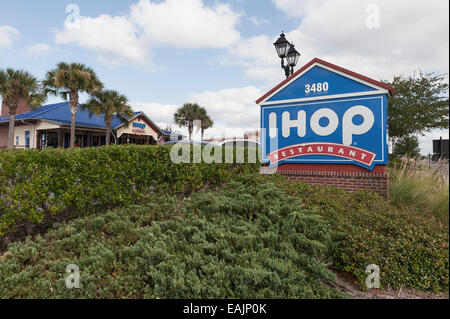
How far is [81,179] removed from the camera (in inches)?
191

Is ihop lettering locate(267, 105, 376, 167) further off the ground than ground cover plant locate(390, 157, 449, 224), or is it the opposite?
ihop lettering locate(267, 105, 376, 167)

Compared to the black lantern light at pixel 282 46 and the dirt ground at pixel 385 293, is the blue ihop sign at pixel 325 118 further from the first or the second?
the dirt ground at pixel 385 293

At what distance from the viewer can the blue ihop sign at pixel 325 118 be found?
6.43 metres

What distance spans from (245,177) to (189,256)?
343 cm

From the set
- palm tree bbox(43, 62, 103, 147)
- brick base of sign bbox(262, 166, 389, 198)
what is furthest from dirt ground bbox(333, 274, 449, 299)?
palm tree bbox(43, 62, 103, 147)

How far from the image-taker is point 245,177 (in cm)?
659

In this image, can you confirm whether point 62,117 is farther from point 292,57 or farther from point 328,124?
point 328,124

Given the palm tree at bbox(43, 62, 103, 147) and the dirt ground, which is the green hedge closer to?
the dirt ground

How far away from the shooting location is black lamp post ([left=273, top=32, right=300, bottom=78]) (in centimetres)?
815

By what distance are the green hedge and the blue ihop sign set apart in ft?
8.85

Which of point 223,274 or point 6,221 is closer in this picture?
point 223,274

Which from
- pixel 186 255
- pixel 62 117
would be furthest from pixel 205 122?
pixel 186 255
